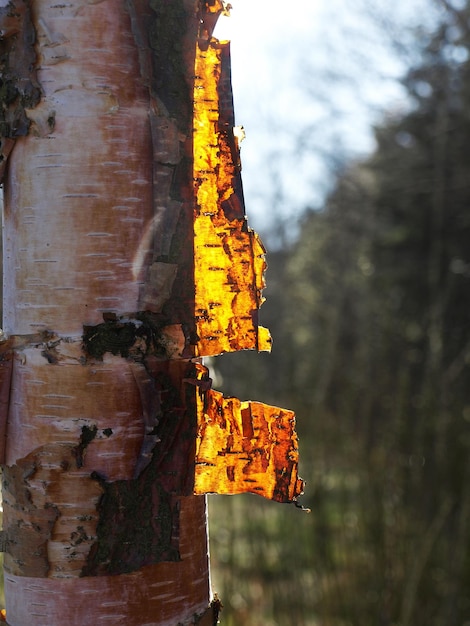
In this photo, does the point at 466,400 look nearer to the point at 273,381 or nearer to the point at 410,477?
the point at 273,381

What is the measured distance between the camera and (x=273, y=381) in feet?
14.7

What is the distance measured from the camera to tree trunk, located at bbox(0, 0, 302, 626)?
63 cm

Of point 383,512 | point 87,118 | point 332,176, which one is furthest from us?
point 332,176

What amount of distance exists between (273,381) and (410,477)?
A: 241cm

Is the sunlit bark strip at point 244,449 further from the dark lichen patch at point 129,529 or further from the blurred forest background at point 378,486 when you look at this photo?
the blurred forest background at point 378,486

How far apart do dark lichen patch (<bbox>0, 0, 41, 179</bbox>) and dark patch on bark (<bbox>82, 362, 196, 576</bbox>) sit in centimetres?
27

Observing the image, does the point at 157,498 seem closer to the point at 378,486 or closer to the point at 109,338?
the point at 109,338

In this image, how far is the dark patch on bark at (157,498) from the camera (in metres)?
0.63

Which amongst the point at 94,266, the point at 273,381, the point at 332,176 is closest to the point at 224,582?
the point at 94,266

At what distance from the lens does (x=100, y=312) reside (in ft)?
2.08

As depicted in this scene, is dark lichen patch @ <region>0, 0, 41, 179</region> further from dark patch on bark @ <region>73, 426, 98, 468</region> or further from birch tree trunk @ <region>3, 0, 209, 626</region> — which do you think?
dark patch on bark @ <region>73, 426, 98, 468</region>

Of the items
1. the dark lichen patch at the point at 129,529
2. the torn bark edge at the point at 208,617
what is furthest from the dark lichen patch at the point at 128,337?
the torn bark edge at the point at 208,617

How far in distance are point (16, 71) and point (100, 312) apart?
0.25 m

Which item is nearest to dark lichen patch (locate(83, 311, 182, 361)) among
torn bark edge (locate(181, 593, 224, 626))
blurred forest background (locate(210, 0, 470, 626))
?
torn bark edge (locate(181, 593, 224, 626))
